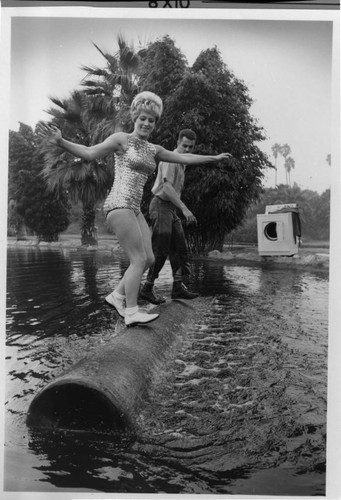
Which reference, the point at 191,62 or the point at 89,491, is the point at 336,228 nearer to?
the point at 191,62

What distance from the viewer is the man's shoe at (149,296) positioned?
275 centimetres

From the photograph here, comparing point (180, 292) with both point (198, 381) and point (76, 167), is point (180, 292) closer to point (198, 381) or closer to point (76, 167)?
point (198, 381)

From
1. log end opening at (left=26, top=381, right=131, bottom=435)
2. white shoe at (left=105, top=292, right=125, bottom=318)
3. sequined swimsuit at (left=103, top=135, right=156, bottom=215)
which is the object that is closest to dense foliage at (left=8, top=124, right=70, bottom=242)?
sequined swimsuit at (left=103, top=135, right=156, bottom=215)

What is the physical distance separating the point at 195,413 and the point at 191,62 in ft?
6.33

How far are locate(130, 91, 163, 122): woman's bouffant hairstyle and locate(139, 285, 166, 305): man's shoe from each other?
0.94 metres

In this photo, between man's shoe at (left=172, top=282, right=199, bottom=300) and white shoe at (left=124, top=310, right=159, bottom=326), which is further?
man's shoe at (left=172, top=282, right=199, bottom=300)

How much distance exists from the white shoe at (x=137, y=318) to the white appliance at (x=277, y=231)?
0.81m

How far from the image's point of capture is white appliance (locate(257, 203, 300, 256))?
2834 mm

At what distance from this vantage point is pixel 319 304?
2711 mm

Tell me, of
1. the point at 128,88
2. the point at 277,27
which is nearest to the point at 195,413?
the point at 128,88

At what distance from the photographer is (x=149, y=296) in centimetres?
276

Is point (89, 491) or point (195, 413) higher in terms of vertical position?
point (195, 413)

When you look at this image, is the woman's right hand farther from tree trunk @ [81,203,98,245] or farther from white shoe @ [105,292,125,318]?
white shoe @ [105,292,125,318]

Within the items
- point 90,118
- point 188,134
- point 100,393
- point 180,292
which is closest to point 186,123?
point 188,134
